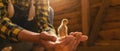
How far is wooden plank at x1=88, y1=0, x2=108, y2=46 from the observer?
2.63 m

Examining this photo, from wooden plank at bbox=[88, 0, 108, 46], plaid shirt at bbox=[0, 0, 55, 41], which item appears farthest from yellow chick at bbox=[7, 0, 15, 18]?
wooden plank at bbox=[88, 0, 108, 46]

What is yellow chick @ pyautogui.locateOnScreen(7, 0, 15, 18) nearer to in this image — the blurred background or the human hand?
the human hand

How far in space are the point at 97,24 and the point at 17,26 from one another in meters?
2.01

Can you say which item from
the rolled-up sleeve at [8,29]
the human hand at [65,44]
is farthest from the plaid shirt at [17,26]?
the human hand at [65,44]

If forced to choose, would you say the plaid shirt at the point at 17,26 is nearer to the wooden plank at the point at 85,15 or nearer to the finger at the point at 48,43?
the finger at the point at 48,43

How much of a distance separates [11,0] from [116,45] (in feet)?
6.33

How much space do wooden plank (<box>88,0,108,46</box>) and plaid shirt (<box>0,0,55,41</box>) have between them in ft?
5.57

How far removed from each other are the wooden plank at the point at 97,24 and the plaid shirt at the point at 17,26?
1.70 metres

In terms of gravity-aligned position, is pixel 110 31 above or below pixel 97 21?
below

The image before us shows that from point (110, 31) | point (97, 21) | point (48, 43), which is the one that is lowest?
point (110, 31)

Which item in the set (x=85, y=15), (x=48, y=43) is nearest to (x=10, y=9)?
(x=48, y=43)

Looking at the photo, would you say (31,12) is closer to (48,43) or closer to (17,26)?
(17,26)

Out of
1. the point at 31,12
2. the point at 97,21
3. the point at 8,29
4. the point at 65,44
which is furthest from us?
the point at 97,21

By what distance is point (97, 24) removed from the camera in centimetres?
271
